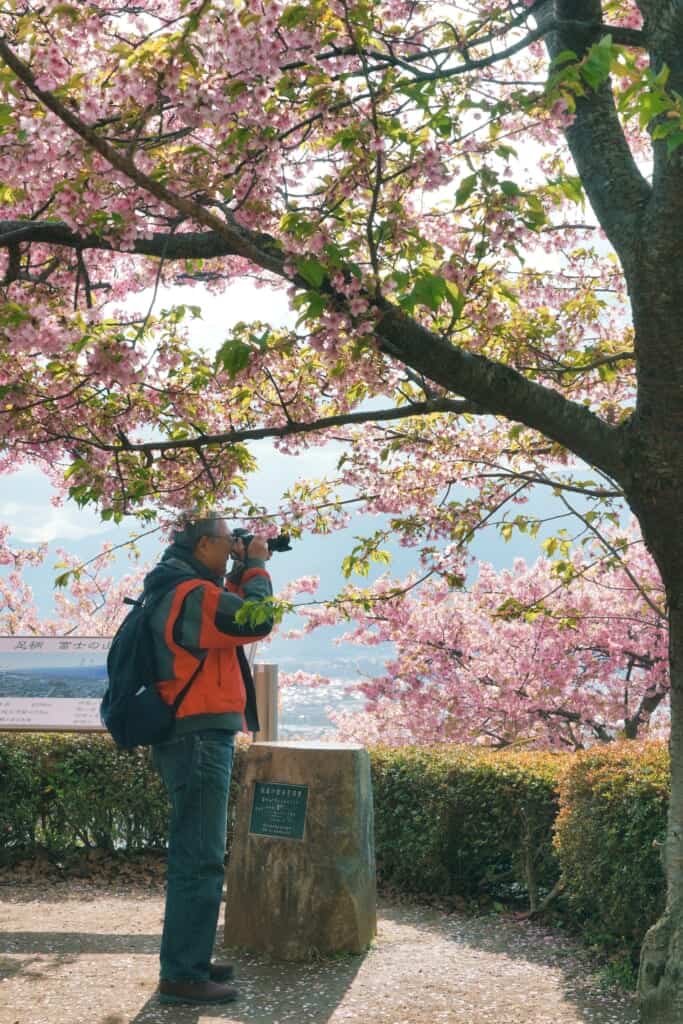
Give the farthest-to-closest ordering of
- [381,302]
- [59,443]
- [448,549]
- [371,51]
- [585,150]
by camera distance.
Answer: [448,549], [59,443], [585,150], [371,51], [381,302]

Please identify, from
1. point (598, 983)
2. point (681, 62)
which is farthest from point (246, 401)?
point (598, 983)

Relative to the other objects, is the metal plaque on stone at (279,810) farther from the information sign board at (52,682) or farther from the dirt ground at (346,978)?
the information sign board at (52,682)

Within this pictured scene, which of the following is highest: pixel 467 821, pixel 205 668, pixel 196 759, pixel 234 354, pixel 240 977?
pixel 234 354

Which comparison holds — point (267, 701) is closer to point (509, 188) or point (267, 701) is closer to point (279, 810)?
point (279, 810)

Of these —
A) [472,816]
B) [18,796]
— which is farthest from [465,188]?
[18,796]

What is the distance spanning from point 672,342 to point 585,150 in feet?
3.76

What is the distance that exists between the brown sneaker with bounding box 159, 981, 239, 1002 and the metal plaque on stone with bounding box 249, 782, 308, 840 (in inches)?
43.9

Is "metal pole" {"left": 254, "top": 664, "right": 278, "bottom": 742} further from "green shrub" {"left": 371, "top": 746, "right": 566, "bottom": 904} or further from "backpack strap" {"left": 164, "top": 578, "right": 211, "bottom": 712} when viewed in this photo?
"backpack strap" {"left": 164, "top": 578, "right": 211, "bottom": 712}

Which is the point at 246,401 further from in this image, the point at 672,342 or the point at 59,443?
the point at 672,342

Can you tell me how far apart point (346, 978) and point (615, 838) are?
5.33 feet

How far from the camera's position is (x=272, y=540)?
5898mm

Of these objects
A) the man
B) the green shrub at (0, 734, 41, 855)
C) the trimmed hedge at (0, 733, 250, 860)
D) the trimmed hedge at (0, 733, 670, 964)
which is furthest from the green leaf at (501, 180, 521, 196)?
the green shrub at (0, 734, 41, 855)

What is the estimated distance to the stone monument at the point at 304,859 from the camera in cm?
630

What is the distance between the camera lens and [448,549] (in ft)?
20.5
